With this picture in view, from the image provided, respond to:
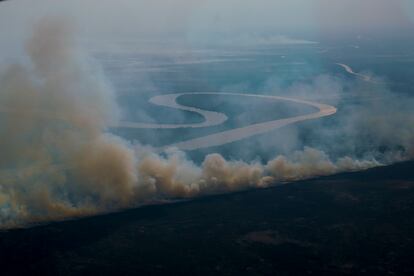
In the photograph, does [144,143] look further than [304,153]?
Yes

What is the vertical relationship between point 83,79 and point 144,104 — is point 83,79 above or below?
above

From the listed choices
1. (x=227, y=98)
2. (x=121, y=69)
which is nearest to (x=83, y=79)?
(x=227, y=98)

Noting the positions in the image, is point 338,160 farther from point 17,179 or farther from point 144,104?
point 144,104

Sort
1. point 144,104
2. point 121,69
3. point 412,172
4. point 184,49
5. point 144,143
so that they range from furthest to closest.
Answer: point 184,49 → point 121,69 → point 144,104 → point 144,143 → point 412,172
